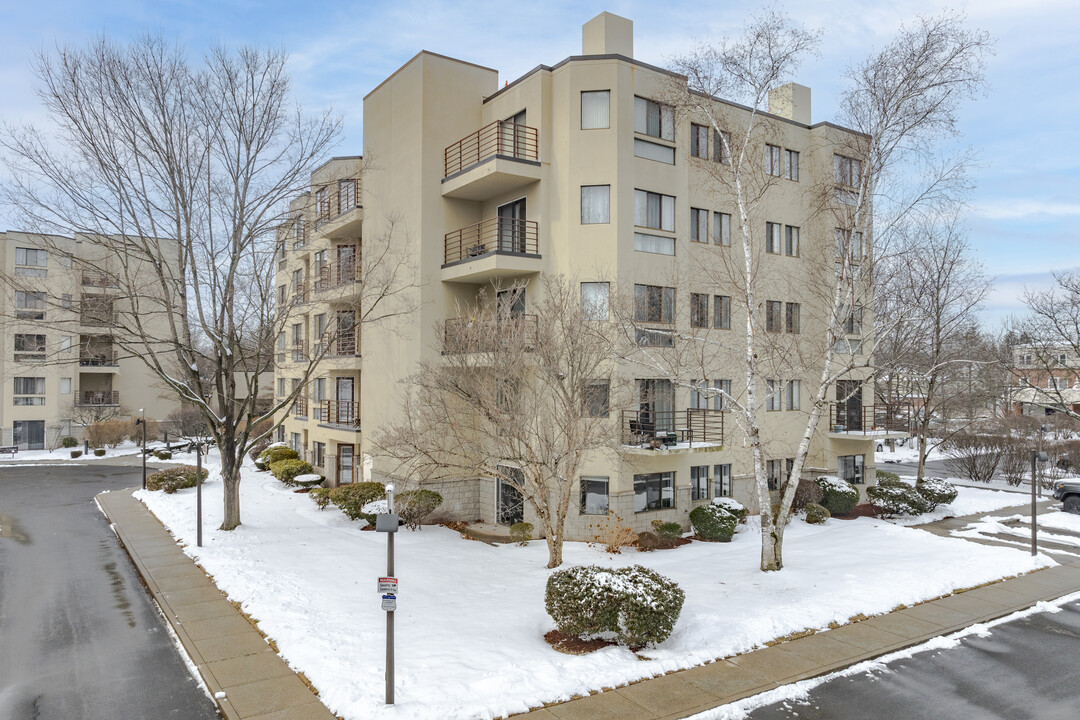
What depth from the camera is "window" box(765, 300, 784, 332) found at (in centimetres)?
2480

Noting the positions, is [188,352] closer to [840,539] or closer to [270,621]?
[270,621]

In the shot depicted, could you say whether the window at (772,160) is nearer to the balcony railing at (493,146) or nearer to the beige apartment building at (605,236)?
the beige apartment building at (605,236)

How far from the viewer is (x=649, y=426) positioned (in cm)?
2152

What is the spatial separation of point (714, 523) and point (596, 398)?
21.1ft

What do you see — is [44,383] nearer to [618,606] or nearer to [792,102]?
[792,102]

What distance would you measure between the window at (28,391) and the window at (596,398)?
50931 millimetres

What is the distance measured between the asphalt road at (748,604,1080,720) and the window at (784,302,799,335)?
14.4 metres

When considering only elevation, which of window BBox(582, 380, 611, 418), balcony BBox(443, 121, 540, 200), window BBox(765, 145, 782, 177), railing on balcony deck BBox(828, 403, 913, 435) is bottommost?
railing on balcony deck BBox(828, 403, 913, 435)

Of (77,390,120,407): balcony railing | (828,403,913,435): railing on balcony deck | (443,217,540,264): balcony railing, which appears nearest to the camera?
(443,217,540,264): balcony railing

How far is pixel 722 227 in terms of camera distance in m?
24.0

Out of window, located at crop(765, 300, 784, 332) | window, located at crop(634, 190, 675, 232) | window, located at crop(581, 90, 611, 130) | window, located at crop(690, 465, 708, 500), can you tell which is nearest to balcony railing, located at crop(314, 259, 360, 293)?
window, located at crop(581, 90, 611, 130)

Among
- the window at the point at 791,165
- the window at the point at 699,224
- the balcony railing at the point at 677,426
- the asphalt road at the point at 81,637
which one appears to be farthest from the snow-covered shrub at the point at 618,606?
the window at the point at 791,165

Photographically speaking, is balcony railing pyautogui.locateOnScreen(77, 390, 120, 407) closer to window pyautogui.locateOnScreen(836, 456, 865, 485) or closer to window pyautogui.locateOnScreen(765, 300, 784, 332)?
window pyautogui.locateOnScreen(765, 300, 784, 332)

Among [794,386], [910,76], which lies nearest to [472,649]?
[910,76]
